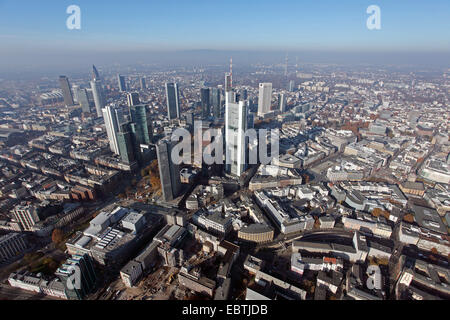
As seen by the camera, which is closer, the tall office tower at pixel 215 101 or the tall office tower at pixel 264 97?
the tall office tower at pixel 215 101

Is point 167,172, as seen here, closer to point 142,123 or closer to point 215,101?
point 142,123

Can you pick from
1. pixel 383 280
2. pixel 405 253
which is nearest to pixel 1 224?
pixel 383 280

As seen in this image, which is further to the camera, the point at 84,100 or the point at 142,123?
the point at 84,100

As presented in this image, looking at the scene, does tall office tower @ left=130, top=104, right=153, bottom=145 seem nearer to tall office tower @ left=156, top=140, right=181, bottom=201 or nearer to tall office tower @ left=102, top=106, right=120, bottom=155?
tall office tower @ left=102, top=106, right=120, bottom=155

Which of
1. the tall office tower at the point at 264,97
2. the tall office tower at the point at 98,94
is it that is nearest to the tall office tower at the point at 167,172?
the tall office tower at the point at 264,97

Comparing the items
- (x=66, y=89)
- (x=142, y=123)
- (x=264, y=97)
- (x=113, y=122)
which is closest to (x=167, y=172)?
(x=142, y=123)

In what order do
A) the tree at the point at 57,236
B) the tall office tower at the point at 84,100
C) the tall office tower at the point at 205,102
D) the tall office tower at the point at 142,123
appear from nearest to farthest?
the tree at the point at 57,236 < the tall office tower at the point at 142,123 < the tall office tower at the point at 205,102 < the tall office tower at the point at 84,100

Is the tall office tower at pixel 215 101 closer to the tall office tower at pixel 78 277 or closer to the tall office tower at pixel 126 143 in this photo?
the tall office tower at pixel 126 143
